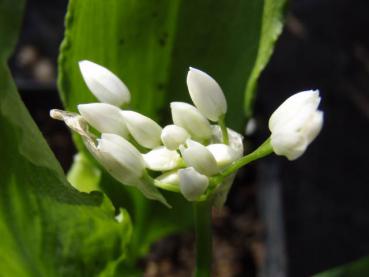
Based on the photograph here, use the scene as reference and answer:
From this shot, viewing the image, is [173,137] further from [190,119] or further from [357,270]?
[357,270]

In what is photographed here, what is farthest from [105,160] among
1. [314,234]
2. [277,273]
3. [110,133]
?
[314,234]

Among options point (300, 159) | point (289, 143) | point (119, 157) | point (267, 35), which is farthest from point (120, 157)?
point (300, 159)

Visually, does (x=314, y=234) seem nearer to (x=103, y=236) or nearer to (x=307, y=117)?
(x=103, y=236)

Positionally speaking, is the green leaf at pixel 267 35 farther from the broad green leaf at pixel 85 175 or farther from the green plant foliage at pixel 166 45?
the broad green leaf at pixel 85 175

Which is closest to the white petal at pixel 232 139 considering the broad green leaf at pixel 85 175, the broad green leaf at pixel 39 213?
the broad green leaf at pixel 39 213

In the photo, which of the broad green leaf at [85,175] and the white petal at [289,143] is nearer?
the white petal at [289,143]

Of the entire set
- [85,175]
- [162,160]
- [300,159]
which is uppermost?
[162,160]
